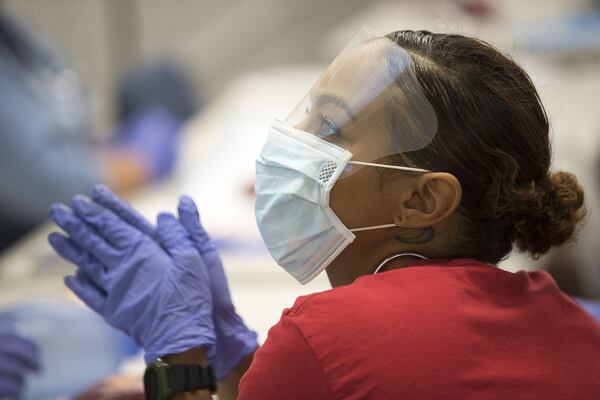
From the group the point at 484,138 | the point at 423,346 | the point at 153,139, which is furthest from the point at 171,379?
the point at 153,139

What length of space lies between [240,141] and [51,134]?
786mm

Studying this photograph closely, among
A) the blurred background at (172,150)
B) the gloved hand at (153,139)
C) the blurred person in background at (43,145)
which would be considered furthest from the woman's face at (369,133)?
the gloved hand at (153,139)

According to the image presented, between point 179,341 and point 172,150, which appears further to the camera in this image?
point 172,150

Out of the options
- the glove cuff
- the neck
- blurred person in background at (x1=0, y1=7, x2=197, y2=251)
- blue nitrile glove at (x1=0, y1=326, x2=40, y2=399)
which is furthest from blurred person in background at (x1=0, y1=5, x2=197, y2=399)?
the neck

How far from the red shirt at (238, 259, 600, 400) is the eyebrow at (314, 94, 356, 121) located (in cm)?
22

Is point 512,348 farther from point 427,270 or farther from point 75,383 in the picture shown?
point 75,383

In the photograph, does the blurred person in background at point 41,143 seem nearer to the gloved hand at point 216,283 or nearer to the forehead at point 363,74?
the gloved hand at point 216,283

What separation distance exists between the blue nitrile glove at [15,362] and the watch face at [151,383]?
0.52m

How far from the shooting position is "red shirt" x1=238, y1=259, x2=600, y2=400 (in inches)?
36.4

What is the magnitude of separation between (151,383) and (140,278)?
15 centimetres

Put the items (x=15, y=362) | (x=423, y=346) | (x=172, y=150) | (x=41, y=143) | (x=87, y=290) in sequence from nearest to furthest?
(x=423, y=346) < (x=87, y=290) < (x=15, y=362) < (x=41, y=143) < (x=172, y=150)

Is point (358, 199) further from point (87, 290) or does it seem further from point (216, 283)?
point (87, 290)

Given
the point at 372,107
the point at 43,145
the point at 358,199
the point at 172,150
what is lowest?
the point at 358,199

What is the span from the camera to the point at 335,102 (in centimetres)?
113
